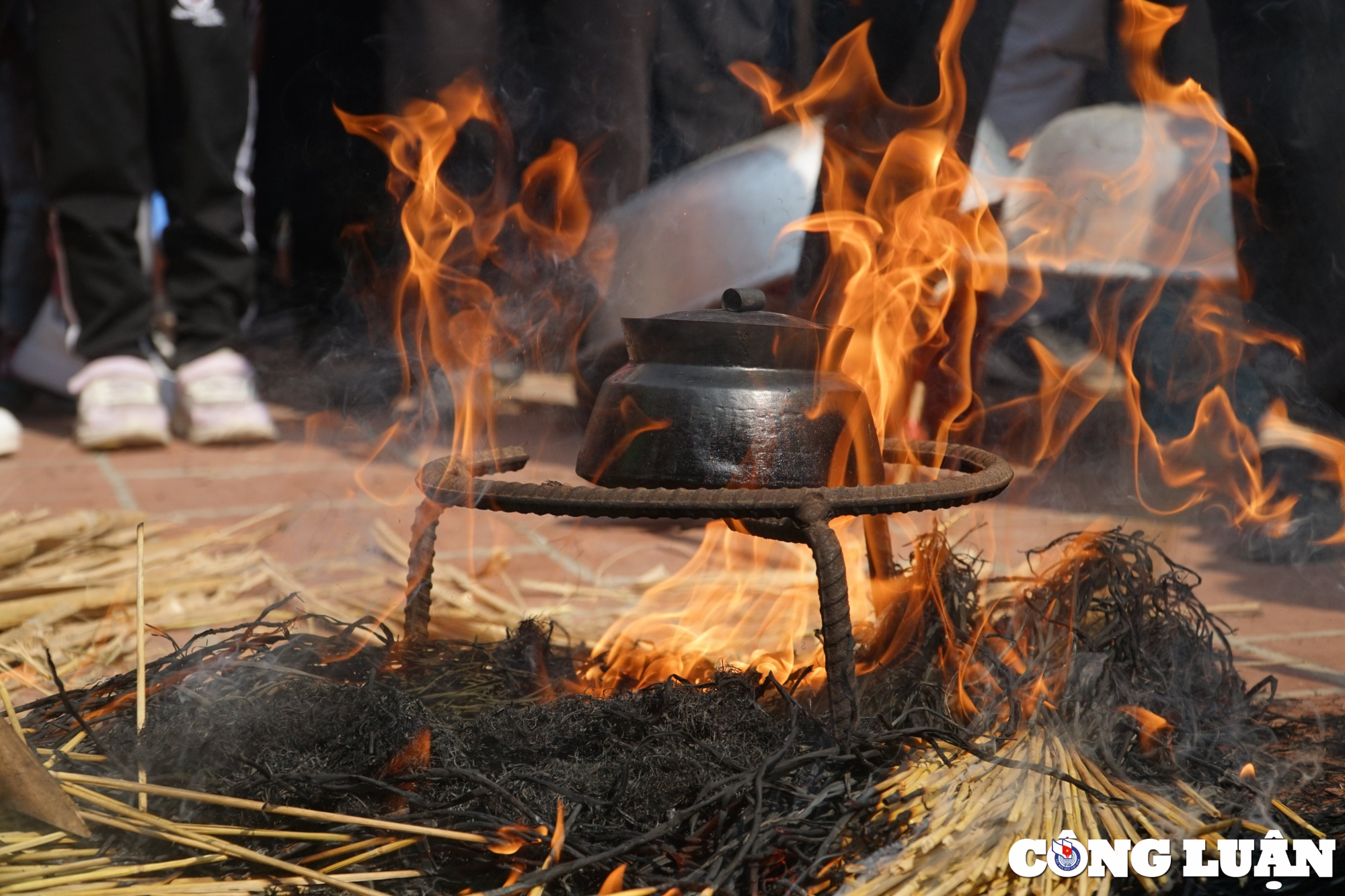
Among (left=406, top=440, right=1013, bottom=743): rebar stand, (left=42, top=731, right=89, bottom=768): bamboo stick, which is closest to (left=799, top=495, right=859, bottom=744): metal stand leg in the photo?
(left=406, top=440, right=1013, bottom=743): rebar stand

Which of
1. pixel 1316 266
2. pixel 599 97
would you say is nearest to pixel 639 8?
pixel 599 97

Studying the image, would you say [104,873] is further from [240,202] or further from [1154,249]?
[1154,249]

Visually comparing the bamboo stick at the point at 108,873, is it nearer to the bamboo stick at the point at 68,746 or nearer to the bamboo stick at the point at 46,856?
the bamboo stick at the point at 46,856

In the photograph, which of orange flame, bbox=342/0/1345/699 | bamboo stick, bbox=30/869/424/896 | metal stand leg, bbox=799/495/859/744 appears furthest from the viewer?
orange flame, bbox=342/0/1345/699

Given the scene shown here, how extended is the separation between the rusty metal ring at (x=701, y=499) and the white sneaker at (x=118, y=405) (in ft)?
9.33

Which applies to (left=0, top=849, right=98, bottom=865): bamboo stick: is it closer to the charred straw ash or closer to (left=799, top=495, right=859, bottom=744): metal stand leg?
the charred straw ash

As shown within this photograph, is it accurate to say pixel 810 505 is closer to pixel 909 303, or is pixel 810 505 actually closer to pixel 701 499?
pixel 701 499

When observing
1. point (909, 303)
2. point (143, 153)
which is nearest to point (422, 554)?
point (909, 303)

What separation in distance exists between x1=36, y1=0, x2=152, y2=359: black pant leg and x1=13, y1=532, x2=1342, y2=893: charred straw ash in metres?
2.80

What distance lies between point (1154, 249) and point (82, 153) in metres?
4.51

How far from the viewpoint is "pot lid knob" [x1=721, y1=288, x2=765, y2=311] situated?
2086 mm

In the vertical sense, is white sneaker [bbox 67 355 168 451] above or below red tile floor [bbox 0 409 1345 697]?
above

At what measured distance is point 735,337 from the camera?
6.63 ft

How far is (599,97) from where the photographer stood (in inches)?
154
